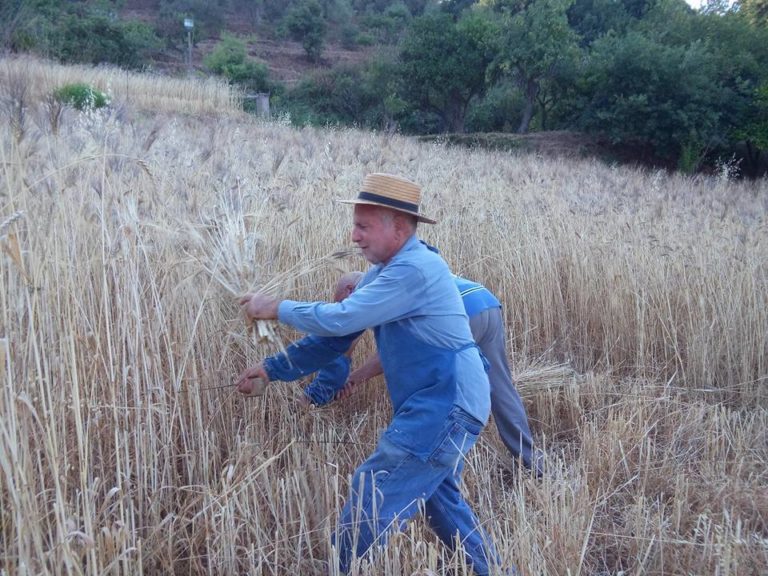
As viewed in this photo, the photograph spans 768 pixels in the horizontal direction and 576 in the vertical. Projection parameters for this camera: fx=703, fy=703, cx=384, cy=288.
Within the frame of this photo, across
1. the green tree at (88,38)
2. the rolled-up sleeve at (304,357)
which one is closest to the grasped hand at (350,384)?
the rolled-up sleeve at (304,357)

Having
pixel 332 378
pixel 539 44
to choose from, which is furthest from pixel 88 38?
pixel 332 378

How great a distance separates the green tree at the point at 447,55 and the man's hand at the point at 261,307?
24.0 m

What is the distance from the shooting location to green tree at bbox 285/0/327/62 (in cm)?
4094

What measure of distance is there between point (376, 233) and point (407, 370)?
0.55m

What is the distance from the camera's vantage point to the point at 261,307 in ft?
8.73

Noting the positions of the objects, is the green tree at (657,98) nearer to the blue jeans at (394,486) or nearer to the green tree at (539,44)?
the green tree at (539,44)

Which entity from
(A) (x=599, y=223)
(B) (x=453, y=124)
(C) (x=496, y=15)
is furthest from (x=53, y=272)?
(C) (x=496, y=15)

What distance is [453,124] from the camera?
88.9 ft

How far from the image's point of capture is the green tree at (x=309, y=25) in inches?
1612

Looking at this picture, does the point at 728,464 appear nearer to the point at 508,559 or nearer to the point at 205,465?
the point at 508,559

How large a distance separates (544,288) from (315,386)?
7.74ft

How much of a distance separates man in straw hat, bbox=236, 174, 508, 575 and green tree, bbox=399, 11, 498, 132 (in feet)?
78.0

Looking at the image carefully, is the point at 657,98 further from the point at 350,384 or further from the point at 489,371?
the point at 350,384

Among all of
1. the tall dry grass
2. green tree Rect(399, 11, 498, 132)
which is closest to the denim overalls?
the tall dry grass
